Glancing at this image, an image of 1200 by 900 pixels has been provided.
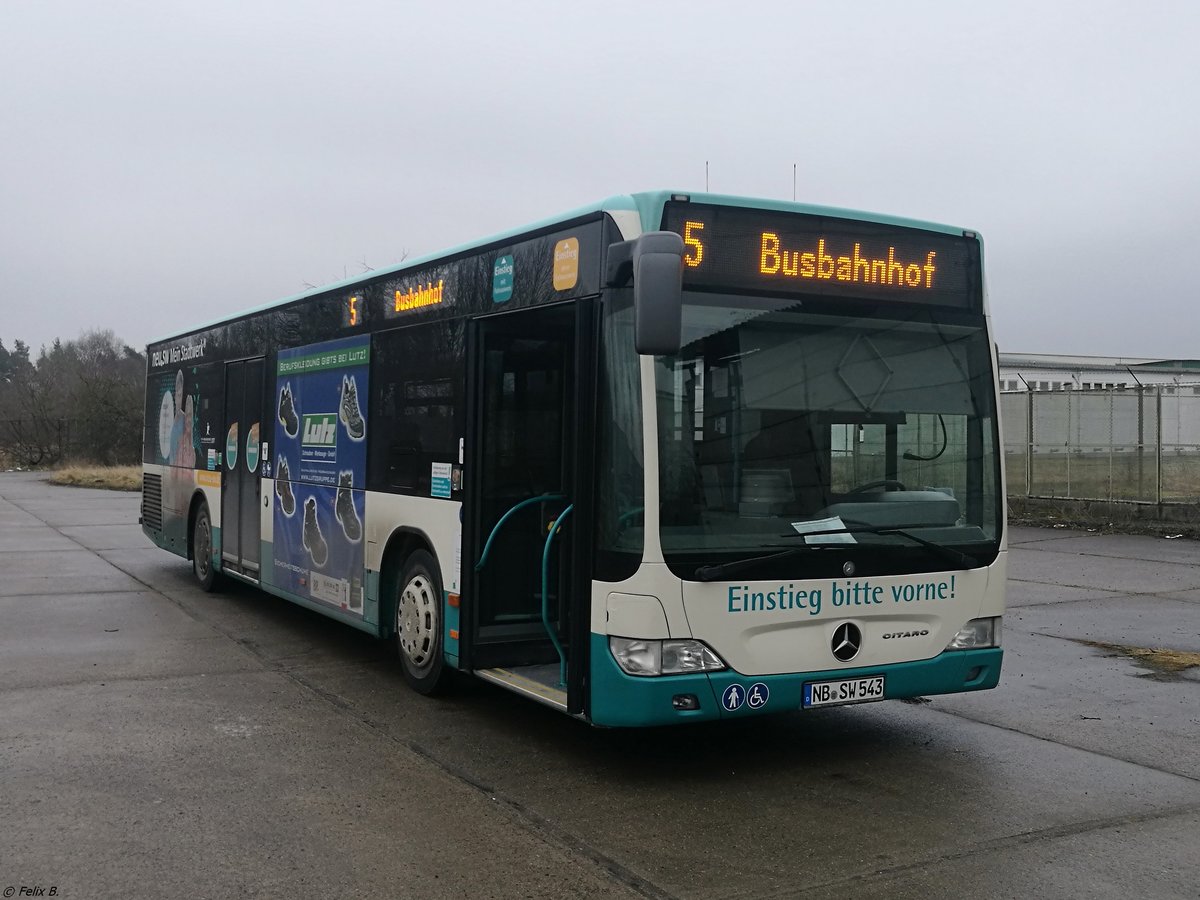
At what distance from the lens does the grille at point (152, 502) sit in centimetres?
1438

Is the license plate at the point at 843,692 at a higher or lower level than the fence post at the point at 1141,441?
lower

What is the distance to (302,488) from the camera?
9.81 meters

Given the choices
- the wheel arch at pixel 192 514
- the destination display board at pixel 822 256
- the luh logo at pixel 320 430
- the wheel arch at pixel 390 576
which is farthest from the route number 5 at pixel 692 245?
the wheel arch at pixel 192 514

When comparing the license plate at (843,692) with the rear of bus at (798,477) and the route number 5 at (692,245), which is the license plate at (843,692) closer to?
the rear of bus at (798,477)

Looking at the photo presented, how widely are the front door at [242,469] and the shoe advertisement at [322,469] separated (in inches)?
24.1

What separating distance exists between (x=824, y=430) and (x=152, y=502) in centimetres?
1081

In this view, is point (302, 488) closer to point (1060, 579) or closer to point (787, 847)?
point (787, 847)

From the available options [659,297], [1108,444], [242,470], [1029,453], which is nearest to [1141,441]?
[1108,444]

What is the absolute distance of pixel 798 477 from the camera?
235 inches

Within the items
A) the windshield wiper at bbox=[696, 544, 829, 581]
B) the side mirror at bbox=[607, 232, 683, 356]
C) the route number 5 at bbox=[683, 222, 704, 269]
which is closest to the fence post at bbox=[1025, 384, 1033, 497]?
the windshield wiper at bbox=[696, 544, 829, 581]

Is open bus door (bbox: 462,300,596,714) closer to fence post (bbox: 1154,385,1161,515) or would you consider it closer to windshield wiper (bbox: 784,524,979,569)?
windshield wiper (bbox: 784,524,979,569)

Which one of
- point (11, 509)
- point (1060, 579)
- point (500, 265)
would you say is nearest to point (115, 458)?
point (11, 509)

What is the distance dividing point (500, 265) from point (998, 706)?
166 inches

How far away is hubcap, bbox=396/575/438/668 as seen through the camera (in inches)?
297
